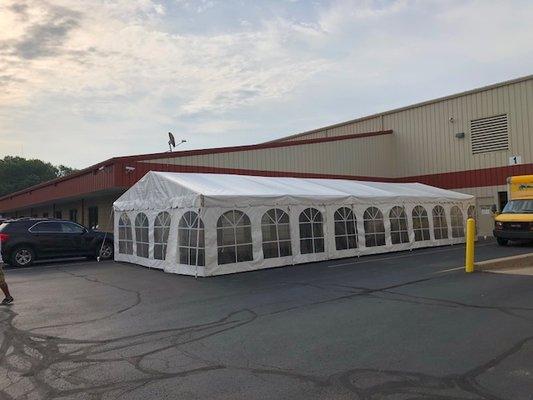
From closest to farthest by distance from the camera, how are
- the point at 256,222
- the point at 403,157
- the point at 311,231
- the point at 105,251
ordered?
the point at 256,222 < the point at 311,231 < the point at 105,251 < the point at 403,157

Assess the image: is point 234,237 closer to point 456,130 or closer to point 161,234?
point 161,234

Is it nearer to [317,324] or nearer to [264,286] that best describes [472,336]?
[317,324]

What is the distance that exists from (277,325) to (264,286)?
3.79 metres

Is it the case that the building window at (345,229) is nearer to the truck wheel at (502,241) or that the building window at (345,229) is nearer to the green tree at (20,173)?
the truck wheel at (502,241)

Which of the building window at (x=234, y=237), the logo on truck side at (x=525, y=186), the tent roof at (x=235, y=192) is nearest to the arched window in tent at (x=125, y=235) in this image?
the tent roof at (x=235, y=192)

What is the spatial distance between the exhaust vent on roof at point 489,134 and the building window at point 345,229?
13.7m

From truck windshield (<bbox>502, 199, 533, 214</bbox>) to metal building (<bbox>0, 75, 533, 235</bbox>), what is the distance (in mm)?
5868

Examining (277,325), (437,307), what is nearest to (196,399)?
(277,325)

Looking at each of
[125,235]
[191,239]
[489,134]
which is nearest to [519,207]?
[489,134]

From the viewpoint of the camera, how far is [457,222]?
22125mm

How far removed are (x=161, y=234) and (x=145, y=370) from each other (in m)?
9.83

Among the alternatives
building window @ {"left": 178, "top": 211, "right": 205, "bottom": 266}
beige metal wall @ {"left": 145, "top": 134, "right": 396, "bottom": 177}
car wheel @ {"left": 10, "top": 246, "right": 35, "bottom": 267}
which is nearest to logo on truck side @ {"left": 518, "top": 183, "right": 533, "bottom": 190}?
beige metal wall @ {"left": 145, "top": 134, "right": 396, "bottom": 177}

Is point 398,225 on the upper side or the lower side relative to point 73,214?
lower

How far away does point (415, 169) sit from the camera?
101ft
